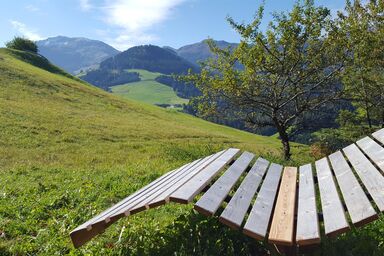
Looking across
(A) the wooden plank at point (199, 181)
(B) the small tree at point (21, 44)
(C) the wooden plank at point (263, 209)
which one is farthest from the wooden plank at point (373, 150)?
(B) the small tree at point (21, 44)

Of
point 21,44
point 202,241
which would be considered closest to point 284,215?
point 202,241

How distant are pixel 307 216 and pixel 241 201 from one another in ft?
2.71

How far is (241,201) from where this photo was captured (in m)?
4.94

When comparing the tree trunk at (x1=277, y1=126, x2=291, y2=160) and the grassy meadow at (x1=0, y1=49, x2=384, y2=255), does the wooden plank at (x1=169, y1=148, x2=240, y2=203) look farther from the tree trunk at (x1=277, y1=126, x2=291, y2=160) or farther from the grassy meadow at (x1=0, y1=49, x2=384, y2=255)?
the tree trunk at (x1=277, y1=126, x2=291, y2=160)

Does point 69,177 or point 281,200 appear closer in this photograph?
point 281,200

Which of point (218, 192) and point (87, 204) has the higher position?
point (218, 192)

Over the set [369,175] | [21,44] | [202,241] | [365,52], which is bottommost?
[202,241]

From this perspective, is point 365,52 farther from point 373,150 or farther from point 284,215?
point 284,215

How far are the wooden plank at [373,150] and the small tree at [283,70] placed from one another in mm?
8479

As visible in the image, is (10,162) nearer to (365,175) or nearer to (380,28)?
(365,175)

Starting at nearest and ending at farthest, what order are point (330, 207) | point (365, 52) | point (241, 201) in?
1. point (330, 207)
2. point (241, 201)
3. point (365, 52)

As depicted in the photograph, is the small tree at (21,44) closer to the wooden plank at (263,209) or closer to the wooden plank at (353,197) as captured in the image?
the wooden plank at (263,209)

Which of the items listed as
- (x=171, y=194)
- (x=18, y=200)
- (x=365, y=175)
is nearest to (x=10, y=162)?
(x=18, y=200)

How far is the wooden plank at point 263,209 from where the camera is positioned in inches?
161
